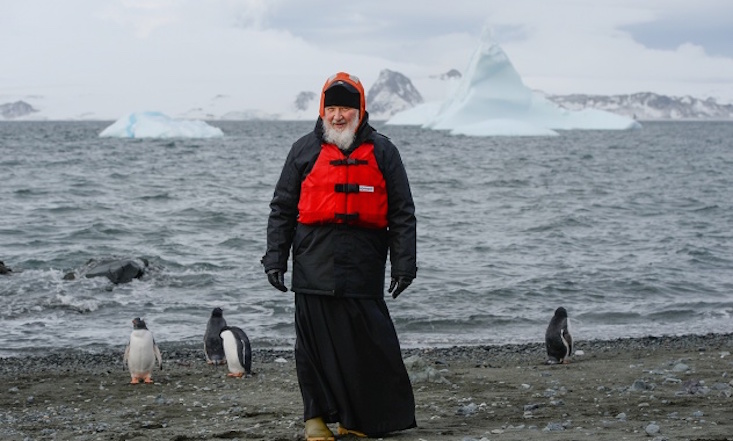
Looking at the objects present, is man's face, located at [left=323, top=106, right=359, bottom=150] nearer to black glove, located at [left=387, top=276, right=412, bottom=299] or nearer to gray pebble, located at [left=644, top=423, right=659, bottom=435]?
black glove, located at [left=387, top=276, right=412, bottom=299]

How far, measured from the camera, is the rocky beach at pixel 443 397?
5336mm

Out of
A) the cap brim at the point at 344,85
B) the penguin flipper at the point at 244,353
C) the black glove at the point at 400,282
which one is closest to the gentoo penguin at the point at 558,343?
the penguin flipper at the point at 244,353

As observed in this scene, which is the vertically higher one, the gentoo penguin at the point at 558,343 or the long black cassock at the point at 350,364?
the long black cassock at the point at 350,364

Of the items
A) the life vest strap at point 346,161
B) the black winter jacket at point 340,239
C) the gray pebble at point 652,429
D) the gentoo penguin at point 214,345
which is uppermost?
the life vest strap at point 346,161

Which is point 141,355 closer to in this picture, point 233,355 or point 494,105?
point 233,355

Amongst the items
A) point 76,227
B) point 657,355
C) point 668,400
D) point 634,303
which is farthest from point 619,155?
point 668,400

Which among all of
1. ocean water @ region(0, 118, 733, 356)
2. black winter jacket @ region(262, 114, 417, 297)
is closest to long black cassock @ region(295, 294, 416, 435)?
black winter jacket @ region(262, 114, 417, 297)

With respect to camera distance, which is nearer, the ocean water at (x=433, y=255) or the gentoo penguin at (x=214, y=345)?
the gentoo penguin at (x=214, y=345)

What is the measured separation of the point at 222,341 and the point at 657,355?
13.3 ft

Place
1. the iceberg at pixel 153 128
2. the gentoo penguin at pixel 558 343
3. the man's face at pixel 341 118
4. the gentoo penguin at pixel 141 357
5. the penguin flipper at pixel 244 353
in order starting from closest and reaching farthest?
the man's face at pixel 341 118
the gentoo penguin at pixel 141 357
the penguin flipper at pixel 244 353
the gentoo penguin at pixel 558 343
the iceberg at pixel 153 128

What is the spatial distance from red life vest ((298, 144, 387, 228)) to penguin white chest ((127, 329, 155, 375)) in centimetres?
403

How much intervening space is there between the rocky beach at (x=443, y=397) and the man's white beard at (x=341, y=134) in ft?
4.85

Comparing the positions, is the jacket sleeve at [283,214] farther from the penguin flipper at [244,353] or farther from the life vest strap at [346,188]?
the penguin flipper at [244,353]

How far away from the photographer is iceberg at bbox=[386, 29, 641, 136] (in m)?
71.9
